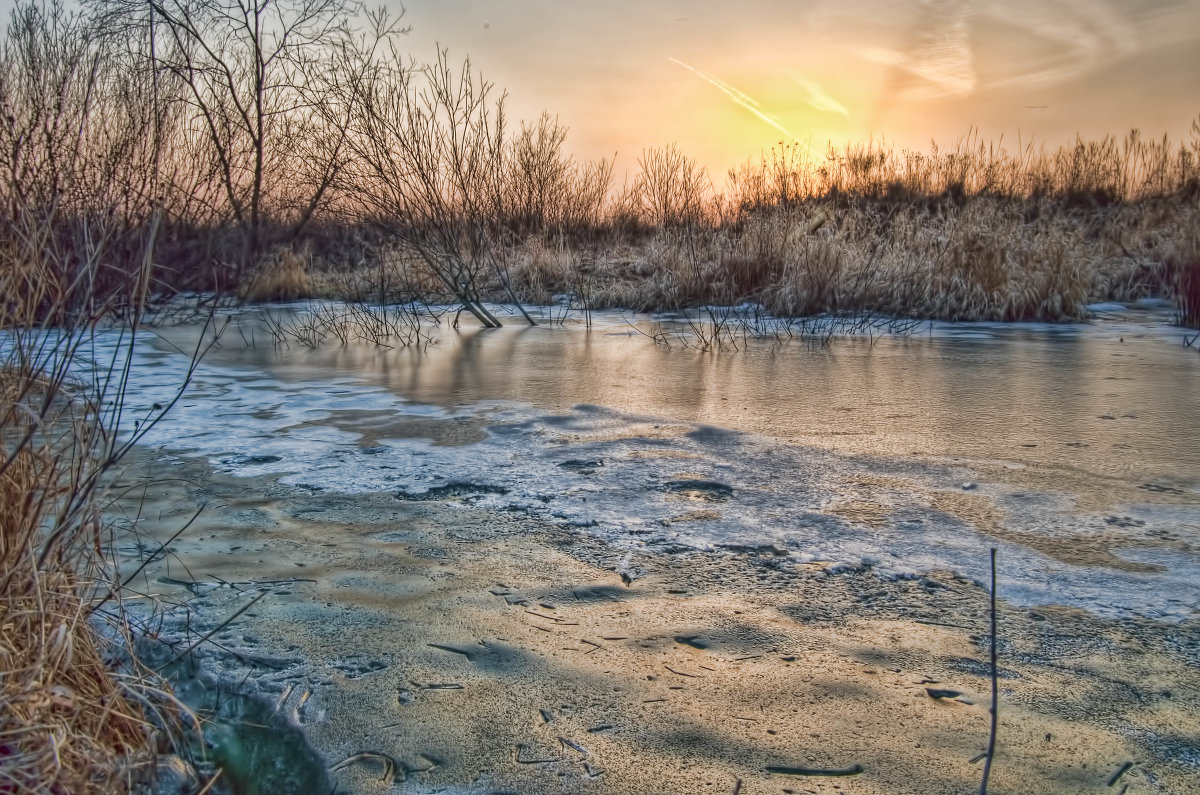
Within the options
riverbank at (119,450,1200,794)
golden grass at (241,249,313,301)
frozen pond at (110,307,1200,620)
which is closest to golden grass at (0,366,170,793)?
riverbank at (119,450,1200,794)

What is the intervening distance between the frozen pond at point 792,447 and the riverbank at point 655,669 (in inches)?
9.1

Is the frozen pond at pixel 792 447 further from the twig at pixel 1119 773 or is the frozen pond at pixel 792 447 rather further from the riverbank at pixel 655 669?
the twig at pixel 1119 773

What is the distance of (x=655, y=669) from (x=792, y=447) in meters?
2.06

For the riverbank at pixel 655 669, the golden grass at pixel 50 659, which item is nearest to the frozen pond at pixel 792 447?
the riverbank at pixel 655 669

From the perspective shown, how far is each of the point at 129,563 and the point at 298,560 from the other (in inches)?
17.8

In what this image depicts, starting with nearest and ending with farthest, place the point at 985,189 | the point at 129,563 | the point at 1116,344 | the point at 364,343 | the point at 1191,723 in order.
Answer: the point at 1191,723 < the point at 129,563 < the point at 1116,344 < the point at 364,343 < the point at 985,189

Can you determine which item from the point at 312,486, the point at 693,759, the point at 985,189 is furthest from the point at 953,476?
the point at 985,189

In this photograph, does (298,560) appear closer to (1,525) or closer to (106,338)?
(1,525)

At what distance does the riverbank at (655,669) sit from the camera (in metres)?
1.44

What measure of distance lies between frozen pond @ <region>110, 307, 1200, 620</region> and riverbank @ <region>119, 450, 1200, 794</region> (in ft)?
0.75

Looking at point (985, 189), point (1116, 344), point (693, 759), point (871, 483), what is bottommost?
point (693, 759)

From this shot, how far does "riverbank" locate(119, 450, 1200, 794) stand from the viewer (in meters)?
1.44

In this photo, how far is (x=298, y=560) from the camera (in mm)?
2379

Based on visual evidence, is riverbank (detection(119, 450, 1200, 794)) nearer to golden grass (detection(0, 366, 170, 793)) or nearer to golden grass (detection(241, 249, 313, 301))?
golden grass (detection(0, 366, 170, 793))
